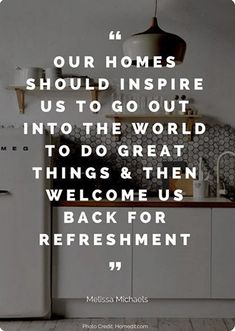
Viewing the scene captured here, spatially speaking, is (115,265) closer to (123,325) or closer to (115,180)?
(123,325)

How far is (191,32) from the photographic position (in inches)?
169

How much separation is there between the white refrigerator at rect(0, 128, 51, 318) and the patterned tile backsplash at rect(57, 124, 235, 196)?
2.43ft

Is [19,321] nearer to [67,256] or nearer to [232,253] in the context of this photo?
[67,256]

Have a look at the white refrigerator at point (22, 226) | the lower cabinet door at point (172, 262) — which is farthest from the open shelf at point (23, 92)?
the lower cabinet door at point (172, 262)

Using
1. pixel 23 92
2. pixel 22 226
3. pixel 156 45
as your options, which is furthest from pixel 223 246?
pixel 23 92

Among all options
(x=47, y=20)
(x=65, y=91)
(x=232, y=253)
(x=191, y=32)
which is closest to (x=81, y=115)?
(x=65, y=91)

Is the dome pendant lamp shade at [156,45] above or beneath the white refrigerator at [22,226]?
above

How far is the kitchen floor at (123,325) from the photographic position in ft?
→ 11.5

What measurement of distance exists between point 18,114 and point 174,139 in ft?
3.96

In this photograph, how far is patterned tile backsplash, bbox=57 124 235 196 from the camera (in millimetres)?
4289

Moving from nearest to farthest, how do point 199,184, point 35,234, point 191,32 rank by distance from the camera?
point 35,234
point 199,184
point 191,32

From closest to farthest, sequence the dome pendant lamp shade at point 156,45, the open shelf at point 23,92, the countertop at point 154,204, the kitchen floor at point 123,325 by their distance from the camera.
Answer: the dome pendant lamp shade at point 156,45
the kitchen floor at point 123,325
the countertop at point 154,204
the open shelf at point 23,92

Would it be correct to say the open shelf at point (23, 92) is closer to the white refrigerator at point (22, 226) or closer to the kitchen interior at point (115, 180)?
the kitchen interior at point (115, 180)

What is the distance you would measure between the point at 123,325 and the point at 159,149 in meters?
1.37
